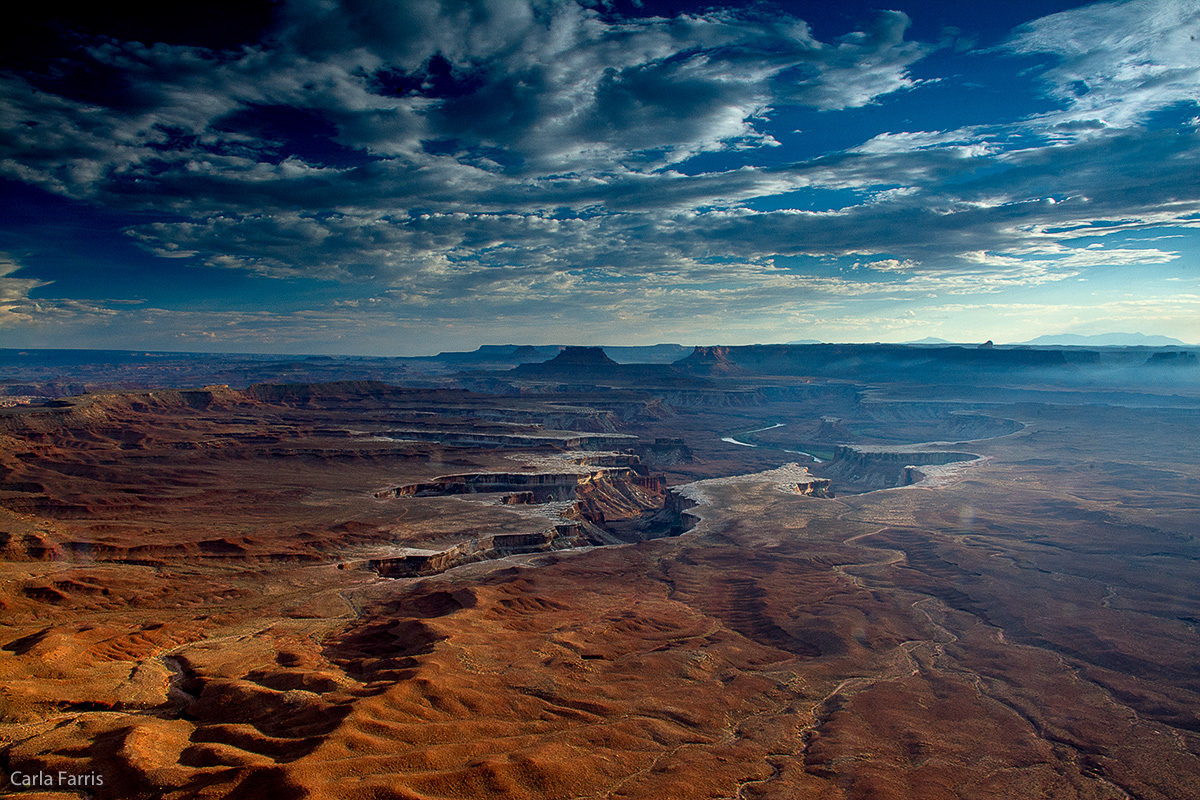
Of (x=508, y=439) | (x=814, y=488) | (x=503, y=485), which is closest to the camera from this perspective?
(x=503, y=485)

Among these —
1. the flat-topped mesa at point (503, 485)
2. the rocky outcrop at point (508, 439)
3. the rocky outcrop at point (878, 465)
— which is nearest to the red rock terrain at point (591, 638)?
the flat-topped mesa at point (503, 485)

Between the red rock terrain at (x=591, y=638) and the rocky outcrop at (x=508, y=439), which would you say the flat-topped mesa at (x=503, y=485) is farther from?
the rocky outcrop at (x=508, y=439)

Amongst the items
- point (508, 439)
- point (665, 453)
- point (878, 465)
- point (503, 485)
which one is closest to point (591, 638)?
point (503, 485)

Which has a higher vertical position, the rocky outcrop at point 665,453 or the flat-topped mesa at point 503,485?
the flat-topped mesa at point 503,485

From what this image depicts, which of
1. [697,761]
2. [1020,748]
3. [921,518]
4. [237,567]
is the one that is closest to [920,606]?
[1020,748]

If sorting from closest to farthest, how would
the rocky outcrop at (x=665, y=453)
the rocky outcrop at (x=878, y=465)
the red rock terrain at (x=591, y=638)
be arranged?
the red rock terrain at (x=591, y=638) → the rocky outcrop at (x=878, y=465) → the rocky outcrop at (x=665, y=453)

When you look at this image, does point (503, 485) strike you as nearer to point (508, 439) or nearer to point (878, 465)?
point (508, 439)

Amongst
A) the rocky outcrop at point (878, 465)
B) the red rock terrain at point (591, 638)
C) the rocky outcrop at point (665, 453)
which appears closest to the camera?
the red rock terrain at point (591, 638)

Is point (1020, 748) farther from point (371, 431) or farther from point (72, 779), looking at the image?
point (371, 431)

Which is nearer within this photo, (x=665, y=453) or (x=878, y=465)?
(x=878, y=465)
